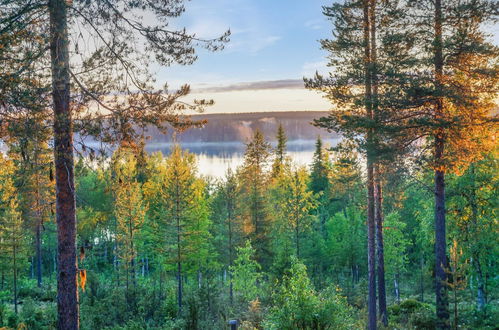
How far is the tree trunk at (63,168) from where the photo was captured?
7.03 meters

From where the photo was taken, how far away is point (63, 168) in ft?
24.6

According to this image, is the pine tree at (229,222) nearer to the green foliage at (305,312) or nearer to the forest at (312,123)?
the forest at (312,123)

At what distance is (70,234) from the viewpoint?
24.9 feet

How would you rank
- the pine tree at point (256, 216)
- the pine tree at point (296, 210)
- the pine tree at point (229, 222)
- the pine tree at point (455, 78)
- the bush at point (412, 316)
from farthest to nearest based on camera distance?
1. the pine tree at point (256, 216)
2. the pine tree at point (229, 222)
3. the pine tree at point (296, 210)
4. the bush at point (412, 316)
5. the pine tree at point (455, 78)

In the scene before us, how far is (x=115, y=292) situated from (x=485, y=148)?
676 inches

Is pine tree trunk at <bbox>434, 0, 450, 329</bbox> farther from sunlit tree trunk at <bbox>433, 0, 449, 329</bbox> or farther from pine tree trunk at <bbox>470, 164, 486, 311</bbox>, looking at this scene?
pine tree trunk at <bbox>470, 164, 486, 311</bbox>

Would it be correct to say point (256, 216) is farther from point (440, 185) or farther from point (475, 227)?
point (440, 185)

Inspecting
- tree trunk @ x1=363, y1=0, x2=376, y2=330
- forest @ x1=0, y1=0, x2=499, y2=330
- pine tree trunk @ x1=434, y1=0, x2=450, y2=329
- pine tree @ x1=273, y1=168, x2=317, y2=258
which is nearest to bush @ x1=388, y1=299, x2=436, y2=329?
forest @ x1=0, y1=0, x2=499, y2=330

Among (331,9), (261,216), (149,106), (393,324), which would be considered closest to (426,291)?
(261,216)

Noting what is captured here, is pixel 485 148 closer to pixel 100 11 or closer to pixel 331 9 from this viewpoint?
pixel 331 9

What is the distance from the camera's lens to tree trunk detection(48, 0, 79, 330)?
7027 mm

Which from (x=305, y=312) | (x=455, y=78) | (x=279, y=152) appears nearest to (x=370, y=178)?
(x=455, y=78)

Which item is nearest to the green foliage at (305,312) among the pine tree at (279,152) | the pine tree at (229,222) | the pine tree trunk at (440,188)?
the pine tree trunk at (440,188)

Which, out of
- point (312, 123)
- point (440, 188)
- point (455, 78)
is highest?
point (455, 78)
